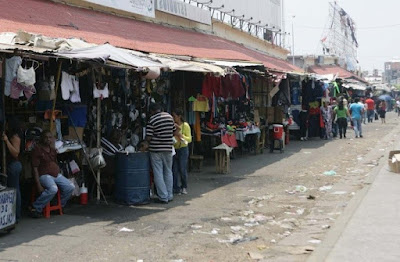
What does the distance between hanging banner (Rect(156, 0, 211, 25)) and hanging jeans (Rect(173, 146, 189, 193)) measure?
8.42 m

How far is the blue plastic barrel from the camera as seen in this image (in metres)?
9.71

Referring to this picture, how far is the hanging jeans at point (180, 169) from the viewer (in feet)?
36.0

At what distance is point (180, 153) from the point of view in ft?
36.0

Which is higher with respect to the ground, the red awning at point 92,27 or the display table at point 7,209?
the red awning at point 92,27

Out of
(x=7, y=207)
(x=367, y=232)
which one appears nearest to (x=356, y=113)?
(x=367, y=232)

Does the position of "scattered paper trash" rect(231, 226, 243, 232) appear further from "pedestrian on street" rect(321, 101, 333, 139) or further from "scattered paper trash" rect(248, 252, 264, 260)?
"pedestrian on street" rect(321, 101, 333, 139)

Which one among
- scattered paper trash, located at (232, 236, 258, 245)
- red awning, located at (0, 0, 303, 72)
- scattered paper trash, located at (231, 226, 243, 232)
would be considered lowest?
scattered paper trash, located at (232, 236, 258, 245)

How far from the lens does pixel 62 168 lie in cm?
959

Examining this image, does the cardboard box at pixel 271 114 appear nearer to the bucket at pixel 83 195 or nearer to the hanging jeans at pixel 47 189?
the bucket at pixel 83 195

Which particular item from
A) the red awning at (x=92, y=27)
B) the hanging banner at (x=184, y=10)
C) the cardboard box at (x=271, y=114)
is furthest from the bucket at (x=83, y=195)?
the cardboard box at (x=271, y=114)

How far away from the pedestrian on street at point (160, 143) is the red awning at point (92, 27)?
8.28 ft

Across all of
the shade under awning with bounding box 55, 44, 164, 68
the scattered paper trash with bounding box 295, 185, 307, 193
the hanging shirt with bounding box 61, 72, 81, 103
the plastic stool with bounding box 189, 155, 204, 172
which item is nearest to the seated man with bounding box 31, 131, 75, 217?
the hanging shirt with bounding box 61, 72, 81, 103

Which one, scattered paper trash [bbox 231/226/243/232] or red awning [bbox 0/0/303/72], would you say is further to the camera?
red awning [bbox 0/0/303/72]

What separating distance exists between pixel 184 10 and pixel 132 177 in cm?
1180
